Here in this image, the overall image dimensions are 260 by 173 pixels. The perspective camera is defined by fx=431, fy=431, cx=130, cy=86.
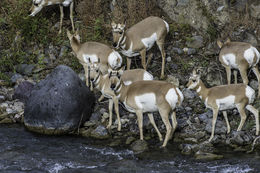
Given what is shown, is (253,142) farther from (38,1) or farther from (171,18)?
(38,1)

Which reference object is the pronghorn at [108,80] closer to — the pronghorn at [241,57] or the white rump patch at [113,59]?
the white rump patch at [113,59]

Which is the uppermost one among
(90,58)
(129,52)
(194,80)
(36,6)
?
(36,6)

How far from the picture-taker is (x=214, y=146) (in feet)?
30.6

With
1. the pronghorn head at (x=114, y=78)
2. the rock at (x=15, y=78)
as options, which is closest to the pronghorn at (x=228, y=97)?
the pronghorn head at (x=114, y=78)

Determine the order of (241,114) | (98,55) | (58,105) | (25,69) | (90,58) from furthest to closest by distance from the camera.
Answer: (25,69)
(90,58)
(98,55)
(58,105)
(241,114)

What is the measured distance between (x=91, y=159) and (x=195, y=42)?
5914 mm

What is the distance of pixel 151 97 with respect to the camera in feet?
30.0

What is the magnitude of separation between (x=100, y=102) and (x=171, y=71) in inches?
98.0

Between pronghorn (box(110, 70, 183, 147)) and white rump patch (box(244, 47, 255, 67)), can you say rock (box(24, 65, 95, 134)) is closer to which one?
pronghorn (box(110, 70, 183, 147))

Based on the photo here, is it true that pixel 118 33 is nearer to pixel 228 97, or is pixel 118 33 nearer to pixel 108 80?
pixel 108 80

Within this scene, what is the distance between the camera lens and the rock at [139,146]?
918 centimetres

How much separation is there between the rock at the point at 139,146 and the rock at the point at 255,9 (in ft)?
18.8

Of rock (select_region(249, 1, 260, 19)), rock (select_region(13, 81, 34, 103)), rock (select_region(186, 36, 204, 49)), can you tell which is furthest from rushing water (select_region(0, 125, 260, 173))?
rock (select_region(249, 1, 260, 19))

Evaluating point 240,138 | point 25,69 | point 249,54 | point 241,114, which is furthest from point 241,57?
point 25,69
